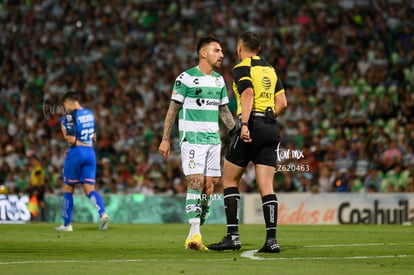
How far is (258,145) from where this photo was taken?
11.8 metres

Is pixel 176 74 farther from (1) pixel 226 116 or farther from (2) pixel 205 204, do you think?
(1) pixel 226 116

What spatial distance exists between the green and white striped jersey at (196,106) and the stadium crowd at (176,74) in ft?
32.1

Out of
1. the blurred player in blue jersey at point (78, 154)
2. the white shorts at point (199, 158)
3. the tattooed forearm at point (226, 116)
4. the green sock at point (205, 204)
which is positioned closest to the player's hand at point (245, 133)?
the white shorts at point (199, 158)

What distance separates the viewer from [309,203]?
920 inches

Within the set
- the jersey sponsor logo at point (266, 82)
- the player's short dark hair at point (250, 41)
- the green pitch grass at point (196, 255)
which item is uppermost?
the player's short dark hair at point (250, 41)

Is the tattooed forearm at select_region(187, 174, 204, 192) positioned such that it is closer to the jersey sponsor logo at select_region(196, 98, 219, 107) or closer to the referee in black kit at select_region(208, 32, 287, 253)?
the referee in black kit at select_region(208, 32, 287, 253)

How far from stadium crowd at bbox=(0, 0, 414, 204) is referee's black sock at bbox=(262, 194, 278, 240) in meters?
10.5

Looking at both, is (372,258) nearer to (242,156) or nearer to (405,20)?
(242,156)

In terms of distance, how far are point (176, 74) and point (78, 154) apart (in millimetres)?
12011

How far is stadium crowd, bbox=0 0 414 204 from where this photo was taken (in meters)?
24.3

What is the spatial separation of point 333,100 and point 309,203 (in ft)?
14.0

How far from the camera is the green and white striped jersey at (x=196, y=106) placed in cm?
1246
